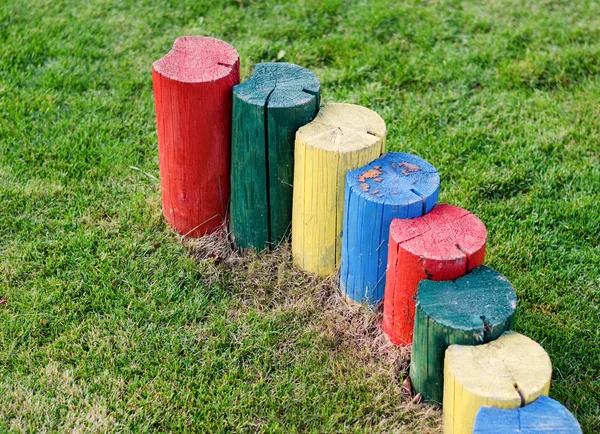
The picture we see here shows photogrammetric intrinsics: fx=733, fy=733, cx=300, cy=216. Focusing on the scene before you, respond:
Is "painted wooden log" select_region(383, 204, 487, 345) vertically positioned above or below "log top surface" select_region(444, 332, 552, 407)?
above

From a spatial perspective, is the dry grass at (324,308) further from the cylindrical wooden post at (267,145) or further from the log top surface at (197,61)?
the log top surface at (197,61)

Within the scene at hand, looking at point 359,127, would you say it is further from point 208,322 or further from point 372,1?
point 372,1

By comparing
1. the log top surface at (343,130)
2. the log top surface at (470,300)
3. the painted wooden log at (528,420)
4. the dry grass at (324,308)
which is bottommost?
the dry grass at (324,308)

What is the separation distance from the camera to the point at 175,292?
12.8 feet

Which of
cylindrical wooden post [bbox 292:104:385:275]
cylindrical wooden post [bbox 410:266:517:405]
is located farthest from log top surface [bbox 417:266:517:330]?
cylindrical wooden post [bbox 292:104:385:275]

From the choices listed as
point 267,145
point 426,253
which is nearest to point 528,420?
point 426,253

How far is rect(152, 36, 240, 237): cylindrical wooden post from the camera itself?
374cm

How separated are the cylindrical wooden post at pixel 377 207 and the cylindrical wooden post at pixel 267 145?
16.7 inches

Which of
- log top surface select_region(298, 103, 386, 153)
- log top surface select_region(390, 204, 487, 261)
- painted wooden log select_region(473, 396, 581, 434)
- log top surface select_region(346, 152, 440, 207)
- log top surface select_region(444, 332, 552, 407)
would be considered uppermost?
log top surface select_region(298, 103, 386, 153)

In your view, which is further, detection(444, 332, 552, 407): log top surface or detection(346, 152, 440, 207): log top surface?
detection(346, 152, 440, 207): log top surface

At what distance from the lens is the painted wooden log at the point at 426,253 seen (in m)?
3.22

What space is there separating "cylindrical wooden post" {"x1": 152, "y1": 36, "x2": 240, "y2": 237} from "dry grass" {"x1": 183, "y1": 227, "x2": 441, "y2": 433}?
20 centimetres

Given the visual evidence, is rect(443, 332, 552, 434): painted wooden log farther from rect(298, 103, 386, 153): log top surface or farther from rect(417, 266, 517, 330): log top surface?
rect(298, 103, 386, 153): log top surface

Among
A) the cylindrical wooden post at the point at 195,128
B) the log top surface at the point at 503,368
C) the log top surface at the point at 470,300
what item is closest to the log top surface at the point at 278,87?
the cylindrical wooden post at the point at 195,128
